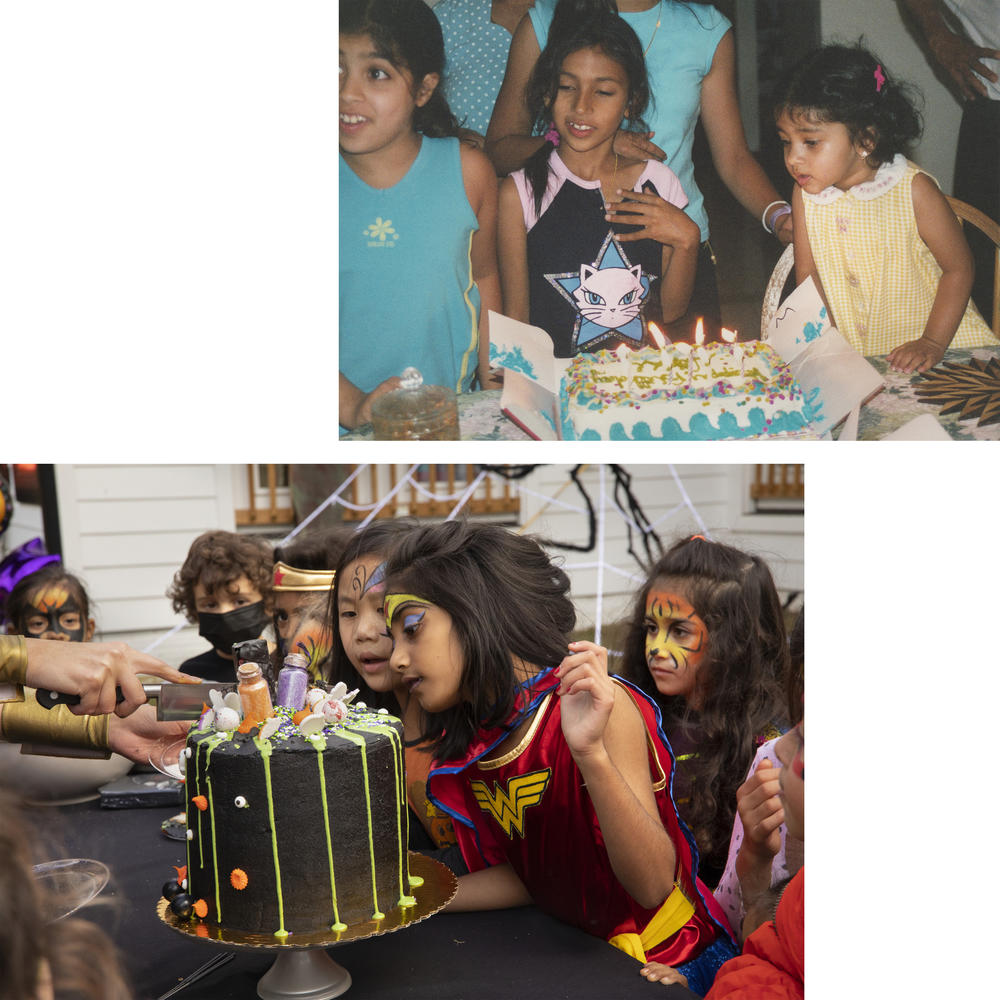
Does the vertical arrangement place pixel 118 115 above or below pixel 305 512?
above

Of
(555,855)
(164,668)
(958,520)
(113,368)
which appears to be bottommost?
(555,855)

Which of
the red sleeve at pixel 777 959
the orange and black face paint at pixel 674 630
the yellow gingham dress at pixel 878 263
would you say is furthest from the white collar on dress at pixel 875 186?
the red sleeve at pixel 777 959

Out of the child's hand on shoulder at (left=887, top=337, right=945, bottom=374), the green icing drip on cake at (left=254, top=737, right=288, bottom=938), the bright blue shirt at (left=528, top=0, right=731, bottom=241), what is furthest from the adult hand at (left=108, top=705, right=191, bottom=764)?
the child's hand on shoulder at (left=887, top=337, right=945, bottom=374)

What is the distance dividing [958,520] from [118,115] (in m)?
1.37

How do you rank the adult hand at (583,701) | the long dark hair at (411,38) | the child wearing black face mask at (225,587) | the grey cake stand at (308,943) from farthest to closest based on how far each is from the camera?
1. the long dark hair at (411,38)
2. the child wearing black face mask at (225,587)
3. the adult hand at (583,701)
4. the grey cake stand at (308,943)

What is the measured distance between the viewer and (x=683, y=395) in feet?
5.98

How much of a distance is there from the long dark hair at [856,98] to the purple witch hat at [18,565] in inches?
53.0

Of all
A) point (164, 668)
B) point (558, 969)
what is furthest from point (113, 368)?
point (558, 969)

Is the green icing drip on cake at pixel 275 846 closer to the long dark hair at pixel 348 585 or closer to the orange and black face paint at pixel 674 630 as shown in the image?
the long dark hair at pixel 348 585

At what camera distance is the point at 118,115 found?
1.62 metres

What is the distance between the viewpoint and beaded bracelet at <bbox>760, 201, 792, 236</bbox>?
185 cm


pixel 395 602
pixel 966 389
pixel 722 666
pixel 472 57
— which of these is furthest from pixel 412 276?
pixel 966 389

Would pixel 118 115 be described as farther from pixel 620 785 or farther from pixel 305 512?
pixel 620 785

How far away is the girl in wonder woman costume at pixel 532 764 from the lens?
4.16 feet
